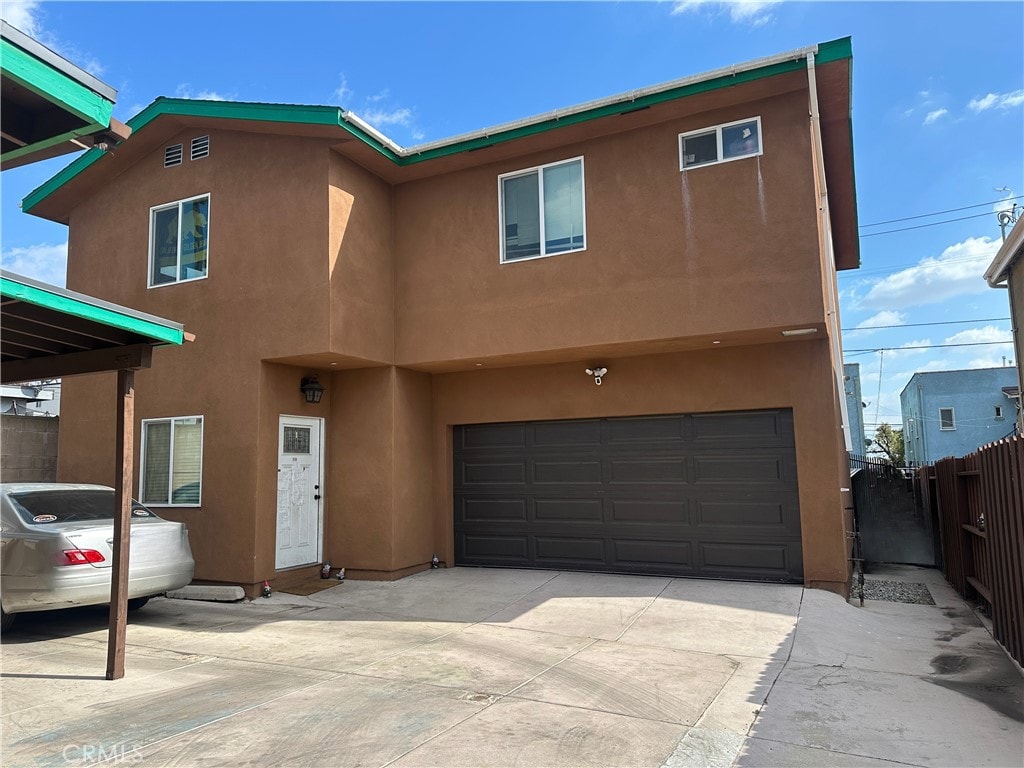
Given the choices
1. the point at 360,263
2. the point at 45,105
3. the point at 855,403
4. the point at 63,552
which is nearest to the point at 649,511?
the point at 360,263

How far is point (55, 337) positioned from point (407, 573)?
5827mm

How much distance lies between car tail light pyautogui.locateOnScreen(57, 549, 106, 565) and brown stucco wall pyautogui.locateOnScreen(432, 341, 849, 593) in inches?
200

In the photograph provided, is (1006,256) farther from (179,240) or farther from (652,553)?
(179,240)

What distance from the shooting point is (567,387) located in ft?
33.0

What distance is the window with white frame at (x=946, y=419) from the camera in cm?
3027

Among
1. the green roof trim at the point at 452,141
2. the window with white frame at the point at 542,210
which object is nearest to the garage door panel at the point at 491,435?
the window with white frame at the point at 542,210

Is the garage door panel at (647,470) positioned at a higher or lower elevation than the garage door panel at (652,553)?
higher

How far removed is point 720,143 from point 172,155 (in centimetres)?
835

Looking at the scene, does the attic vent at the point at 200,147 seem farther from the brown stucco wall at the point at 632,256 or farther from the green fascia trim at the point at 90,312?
the green fascia trim at the point at 90,312

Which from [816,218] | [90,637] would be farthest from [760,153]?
[90,637]

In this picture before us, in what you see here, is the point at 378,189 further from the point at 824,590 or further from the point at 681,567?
the point at 824,590

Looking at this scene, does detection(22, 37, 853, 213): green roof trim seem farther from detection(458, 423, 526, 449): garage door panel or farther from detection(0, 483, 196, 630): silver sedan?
detection(0, 483, 196, 630): silver sedan

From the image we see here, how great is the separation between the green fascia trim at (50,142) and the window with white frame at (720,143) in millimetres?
6819

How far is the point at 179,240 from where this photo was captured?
10531 millimetres
